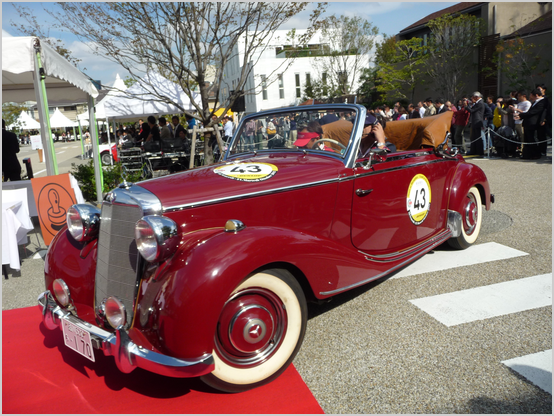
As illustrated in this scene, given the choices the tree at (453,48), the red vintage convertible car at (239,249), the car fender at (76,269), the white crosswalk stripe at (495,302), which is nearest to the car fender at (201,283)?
the red vintage convertible car at (239,249)

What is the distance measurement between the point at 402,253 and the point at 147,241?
2.28 m

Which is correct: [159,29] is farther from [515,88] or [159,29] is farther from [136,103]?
[515,88]

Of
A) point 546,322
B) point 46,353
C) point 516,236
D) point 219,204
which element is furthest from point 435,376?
point 516,236

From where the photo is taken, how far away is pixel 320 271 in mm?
2770

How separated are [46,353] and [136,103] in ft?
32.3

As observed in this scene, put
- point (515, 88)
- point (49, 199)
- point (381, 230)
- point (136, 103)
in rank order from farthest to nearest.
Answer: point (515, 88) → point (136, 103) → point (49, 199) → point (381, 230)

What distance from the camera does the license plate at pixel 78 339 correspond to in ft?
7.79

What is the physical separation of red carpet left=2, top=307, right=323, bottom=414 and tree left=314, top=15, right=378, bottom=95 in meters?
37.3

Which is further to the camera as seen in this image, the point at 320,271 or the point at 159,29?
the point at 159,29

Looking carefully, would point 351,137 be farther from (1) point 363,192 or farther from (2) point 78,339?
(2) point 78,339

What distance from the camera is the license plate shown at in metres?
2.38

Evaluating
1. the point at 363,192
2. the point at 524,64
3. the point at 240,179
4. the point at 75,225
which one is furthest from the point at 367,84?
the point at 75,225

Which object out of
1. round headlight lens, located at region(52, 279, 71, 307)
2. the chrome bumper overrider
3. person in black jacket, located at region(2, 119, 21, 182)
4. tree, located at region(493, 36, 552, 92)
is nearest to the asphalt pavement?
the chrome bumper overrider

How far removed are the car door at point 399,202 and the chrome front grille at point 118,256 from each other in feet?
5.43
